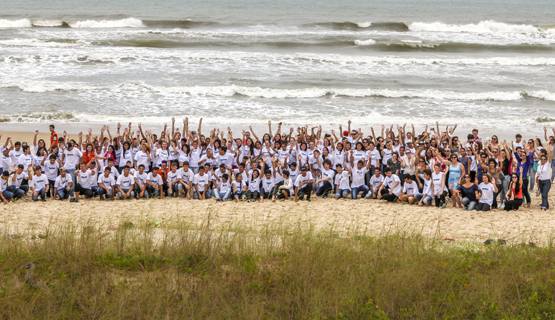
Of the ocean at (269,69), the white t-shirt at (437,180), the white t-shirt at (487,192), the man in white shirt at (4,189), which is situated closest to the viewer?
the white t-shirt at (487,192)

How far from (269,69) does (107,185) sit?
68.6ft

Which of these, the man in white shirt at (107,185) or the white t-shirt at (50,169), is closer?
the man in white shirt at (107,185)

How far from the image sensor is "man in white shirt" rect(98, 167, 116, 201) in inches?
552

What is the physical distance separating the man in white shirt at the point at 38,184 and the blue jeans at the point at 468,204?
11285mm

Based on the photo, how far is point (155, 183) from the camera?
46.7 ft

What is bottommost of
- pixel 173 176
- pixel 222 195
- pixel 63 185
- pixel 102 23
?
pixel 222 195

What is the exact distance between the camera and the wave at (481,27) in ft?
173

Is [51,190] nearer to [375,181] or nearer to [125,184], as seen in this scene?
[125,184]

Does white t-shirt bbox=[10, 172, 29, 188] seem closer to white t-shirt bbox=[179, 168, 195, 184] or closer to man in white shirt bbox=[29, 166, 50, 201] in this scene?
man in white shirt bbox=[29, 166, 50, 201]

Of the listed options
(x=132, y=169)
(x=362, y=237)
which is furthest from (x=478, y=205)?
(x=132, y=169)

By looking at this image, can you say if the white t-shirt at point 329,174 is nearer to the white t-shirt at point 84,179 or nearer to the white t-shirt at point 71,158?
the white t-shirt at point 84,179

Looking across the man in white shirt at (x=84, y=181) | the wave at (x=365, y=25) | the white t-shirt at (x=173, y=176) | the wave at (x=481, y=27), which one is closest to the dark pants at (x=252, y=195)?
the white t-shirt at (x=173, y=176)

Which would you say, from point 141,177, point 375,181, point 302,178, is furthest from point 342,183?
point 141,177

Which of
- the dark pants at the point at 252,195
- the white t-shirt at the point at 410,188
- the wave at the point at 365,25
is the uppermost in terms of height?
the wave at the point at 365,25
